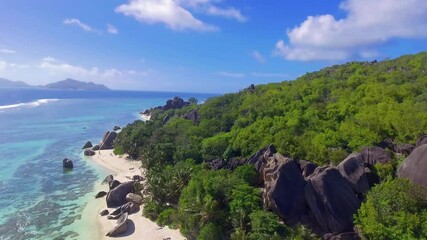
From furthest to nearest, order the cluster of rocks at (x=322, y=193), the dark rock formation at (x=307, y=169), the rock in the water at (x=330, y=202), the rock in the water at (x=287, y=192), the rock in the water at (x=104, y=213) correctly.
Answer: the rock in the water at (x=104, y=213), the dark rock formation at (x=307, y=169), the rock in the water at (x=287, y=192), the cluster of rocks at (x=322, y=193), the rock in the water at (x=330, y=202)

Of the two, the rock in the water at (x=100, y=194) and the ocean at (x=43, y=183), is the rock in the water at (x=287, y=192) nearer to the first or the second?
the ocean at (x=43, y=183)

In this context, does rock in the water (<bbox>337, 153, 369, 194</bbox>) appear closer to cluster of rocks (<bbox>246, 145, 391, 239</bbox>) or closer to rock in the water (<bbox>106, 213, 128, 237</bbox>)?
cluster of rocks (<bbox>246, 145, 391, 239</bbox>)

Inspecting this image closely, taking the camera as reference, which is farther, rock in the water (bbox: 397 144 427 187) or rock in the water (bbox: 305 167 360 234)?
rock in the water (bbox: 397 144 427 187)

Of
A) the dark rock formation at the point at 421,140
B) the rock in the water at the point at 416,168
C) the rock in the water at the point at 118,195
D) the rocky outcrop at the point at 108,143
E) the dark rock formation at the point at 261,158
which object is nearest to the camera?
the rock in the water at the point at 416,168

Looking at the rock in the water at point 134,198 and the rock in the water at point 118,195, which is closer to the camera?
the rock in the water at point 134,198

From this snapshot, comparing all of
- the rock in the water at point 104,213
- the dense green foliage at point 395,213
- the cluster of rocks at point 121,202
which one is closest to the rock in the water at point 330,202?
the dense green foliage at point 395,213

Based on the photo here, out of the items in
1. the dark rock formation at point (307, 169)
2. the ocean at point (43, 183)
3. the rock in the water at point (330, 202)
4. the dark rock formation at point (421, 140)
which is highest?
the dark rock formation at point (421, 140)

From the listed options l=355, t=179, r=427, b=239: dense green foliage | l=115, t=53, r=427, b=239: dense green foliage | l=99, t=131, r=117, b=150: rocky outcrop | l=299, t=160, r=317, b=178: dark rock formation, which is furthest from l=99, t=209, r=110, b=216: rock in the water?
l=99, t=131, r=117, b=150: rocky outcrop
